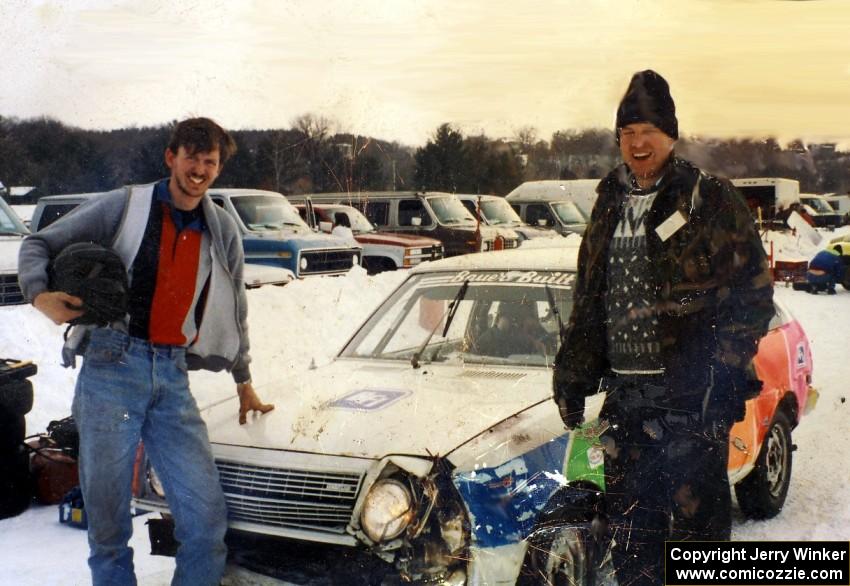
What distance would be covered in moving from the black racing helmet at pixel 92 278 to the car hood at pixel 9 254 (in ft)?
5.68

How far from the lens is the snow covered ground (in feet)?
9.87

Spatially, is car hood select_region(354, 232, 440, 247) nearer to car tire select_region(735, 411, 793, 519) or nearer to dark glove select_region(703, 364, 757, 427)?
car tire select_region(735, 411, 793, 519)

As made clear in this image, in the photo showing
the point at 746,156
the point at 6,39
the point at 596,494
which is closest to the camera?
the point at 596,494

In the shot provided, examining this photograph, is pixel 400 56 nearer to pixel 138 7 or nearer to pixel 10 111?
pixel 138 7

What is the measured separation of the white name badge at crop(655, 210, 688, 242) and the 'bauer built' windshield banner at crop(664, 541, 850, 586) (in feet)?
3.29

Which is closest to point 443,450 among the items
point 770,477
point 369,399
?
point 369,399

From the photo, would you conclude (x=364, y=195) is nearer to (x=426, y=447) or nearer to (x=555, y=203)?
(x=555, y=203)

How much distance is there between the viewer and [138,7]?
3678mm

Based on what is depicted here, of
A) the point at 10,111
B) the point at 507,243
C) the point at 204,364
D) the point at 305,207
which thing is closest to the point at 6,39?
the point at 10,111

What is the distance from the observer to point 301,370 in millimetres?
3209

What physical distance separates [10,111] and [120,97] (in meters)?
0.53

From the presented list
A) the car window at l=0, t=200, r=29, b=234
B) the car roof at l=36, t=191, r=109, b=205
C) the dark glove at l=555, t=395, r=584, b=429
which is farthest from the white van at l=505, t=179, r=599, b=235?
the car window at l=0, t=200, r=29, b=234

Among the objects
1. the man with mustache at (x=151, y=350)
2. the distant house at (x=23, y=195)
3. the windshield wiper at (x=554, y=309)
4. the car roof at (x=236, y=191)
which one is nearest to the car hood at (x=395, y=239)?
the car roof at (x=236, y=191)

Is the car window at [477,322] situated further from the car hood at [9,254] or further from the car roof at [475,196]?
the car hood at [9,254]
